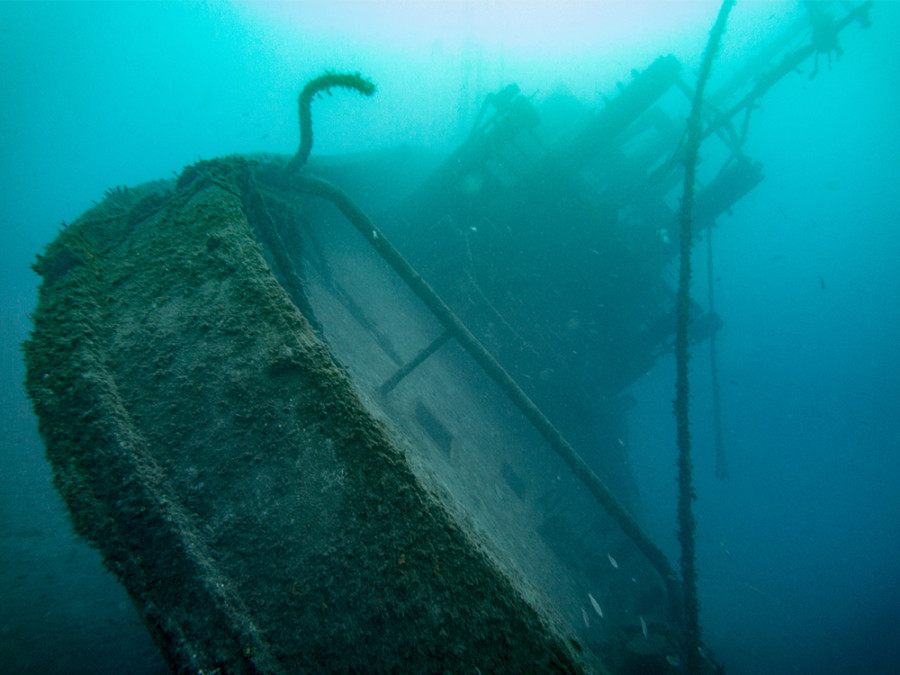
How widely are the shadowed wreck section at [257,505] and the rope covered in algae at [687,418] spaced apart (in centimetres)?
380

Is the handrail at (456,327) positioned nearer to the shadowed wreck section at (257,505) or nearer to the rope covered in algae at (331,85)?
Result: the rope covered in algae at (331,85)

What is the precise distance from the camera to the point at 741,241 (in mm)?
78188

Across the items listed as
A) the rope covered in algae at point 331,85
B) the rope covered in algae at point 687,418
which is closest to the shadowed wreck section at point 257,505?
the rope covered in algae at point 331,85

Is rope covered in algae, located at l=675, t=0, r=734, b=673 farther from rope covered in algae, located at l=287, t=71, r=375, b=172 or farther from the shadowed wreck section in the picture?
the shadowed wreck section

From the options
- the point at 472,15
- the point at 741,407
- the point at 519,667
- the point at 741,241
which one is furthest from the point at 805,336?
the point at 519,667

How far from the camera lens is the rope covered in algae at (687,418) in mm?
3787

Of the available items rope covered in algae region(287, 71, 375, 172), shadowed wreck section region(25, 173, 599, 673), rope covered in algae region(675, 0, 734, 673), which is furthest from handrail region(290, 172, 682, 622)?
shadowed wreck section region(25, 173, 599, 673)

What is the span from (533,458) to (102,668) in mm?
5334

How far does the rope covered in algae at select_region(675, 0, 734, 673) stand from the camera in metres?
3.79

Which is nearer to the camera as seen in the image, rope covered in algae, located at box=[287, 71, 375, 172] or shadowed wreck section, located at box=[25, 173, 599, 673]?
shadowed wreck section, located at box=[25, 173, 599, 673]

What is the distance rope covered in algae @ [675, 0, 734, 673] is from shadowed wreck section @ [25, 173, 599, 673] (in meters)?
3.80

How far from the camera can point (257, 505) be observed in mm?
1008

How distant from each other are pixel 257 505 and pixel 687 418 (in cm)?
468

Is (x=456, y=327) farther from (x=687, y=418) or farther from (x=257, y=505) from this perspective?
(x=687, y=418)
